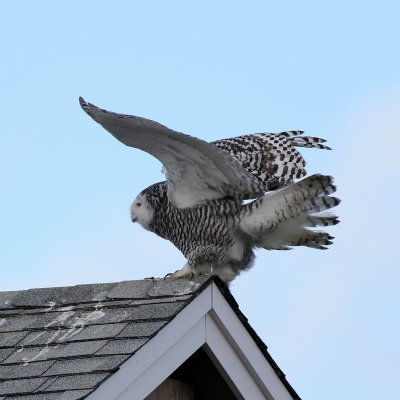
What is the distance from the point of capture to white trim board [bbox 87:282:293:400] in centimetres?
347

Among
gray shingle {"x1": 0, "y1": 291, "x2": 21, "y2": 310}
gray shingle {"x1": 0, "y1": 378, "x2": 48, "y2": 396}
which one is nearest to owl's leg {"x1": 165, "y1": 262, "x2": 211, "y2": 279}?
gray shingle {"x1": 0, "y1": 291, "x2": 21, "y2": 310}

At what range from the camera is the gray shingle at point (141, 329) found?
12.0 feet

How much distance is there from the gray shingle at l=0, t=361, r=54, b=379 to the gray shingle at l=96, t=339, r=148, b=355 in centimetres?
19

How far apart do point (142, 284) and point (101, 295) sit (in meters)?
0.16

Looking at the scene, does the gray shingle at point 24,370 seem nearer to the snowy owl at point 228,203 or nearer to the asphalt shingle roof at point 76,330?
the asphalt shingle roof at point 76,330

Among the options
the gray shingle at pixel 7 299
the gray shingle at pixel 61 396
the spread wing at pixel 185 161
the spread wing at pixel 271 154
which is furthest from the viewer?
the spread wing at pixel 271 154

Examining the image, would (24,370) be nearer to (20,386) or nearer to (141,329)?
(20,386)

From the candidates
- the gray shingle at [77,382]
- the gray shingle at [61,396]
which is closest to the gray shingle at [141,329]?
the gray shingle at [77,382]

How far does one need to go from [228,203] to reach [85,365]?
279cm

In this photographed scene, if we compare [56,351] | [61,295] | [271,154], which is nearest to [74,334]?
[56,351]

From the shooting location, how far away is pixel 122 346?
11.8ft

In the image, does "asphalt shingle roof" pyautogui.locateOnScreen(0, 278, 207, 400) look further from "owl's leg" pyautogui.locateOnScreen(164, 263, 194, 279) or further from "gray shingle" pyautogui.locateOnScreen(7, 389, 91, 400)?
"owl's leg" pyautogui.locateOnScreen(164, 263, 194, 279)

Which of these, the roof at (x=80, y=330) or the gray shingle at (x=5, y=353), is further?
the gray shingle at (x=5, y=353)

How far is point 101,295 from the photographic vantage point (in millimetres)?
4289
